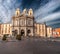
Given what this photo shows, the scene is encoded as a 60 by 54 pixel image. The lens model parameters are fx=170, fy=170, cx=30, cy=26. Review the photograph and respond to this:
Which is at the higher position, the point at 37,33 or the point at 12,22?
the point at 12,22

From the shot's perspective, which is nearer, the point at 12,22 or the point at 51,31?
the point at 12,22

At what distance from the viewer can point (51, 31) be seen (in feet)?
313

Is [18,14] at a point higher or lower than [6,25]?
higher

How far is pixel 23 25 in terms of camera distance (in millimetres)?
86688

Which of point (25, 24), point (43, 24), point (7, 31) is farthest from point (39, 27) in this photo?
point (7, 31)

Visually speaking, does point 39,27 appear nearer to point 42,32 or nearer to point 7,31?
point 42,32

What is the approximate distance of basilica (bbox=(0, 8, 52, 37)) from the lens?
282 feet

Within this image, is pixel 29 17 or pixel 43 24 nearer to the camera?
pixel 29 17

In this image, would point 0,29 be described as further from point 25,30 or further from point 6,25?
point 25,30

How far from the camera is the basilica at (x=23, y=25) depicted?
282 feet

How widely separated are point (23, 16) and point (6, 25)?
10.3 metres

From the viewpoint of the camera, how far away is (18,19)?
87688 millimetres

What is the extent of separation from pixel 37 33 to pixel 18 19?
503 inches

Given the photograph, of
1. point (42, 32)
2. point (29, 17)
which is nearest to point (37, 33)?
point (42, 32)
